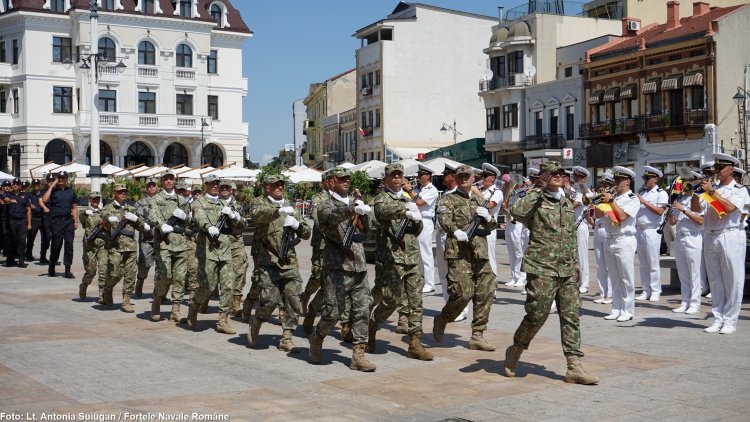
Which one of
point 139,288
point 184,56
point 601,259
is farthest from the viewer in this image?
point 184,56

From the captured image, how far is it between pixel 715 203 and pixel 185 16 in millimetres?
57855

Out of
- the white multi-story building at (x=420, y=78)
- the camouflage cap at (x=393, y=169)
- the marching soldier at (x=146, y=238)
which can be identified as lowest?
the marching soldier at (x=146, y=238)

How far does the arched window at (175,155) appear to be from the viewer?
65.5 metres

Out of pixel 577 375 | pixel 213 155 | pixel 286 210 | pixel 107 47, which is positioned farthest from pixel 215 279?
pixel 213 155

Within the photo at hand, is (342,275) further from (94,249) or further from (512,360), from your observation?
(94,249)

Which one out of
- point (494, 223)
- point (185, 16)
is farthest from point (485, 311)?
point (185, 16)

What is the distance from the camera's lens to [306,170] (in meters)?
42.6

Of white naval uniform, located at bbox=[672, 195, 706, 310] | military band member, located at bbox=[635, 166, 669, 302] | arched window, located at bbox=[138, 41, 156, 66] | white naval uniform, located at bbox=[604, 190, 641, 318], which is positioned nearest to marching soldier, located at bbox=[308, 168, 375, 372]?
white naval uniform, located at bbox=[604, 190, 641, 318]

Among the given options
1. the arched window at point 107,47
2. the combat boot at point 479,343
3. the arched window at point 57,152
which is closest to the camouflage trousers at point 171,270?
the combat boot at point 479,343

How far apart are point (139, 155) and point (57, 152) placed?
513cm

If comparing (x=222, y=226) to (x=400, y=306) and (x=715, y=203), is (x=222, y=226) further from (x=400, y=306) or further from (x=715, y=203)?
(x=715, y=203)

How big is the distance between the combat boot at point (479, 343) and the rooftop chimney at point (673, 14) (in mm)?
41320

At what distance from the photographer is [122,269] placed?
593 inches

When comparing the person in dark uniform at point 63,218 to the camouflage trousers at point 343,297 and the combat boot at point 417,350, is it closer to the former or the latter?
the camouflage trousers at point 343,297
